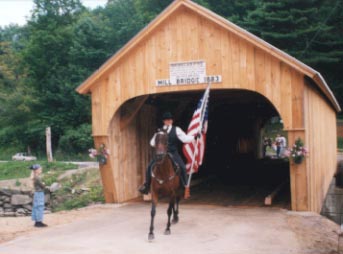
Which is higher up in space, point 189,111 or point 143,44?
point 143,44

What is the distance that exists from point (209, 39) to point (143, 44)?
1.88 metres

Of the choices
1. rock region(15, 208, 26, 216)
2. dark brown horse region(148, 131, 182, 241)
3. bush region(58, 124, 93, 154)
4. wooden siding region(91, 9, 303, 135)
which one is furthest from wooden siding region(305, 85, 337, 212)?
bush region(58, 124, 93, 154)

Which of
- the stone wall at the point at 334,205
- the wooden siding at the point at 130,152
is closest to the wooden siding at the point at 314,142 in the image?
the stone wall at the point at 334,205

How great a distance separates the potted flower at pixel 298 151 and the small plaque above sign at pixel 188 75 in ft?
8.18

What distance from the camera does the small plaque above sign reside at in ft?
39.0

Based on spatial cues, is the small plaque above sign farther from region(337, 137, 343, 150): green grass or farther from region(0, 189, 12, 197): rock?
region(337, 137, 343, 150): green grass

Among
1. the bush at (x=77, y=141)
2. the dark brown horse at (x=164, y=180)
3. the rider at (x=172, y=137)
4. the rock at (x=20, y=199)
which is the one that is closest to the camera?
the dark brown horse at (x=164, y=180)

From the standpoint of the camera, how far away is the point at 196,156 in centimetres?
1108

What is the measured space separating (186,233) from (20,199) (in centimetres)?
1279

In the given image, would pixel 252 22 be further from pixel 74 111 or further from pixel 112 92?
pixel 112 92

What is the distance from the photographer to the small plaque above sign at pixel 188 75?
11875mm

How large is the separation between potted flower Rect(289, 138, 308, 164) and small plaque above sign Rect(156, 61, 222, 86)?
2494 mm

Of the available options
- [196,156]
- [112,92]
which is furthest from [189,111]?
[196,156]

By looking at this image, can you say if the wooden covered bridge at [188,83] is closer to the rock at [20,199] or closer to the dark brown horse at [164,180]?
A: the dark brown horse at [164,180]
